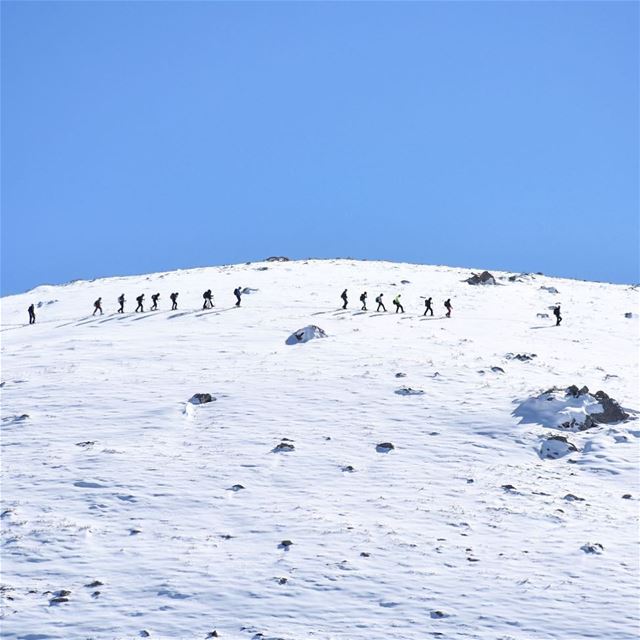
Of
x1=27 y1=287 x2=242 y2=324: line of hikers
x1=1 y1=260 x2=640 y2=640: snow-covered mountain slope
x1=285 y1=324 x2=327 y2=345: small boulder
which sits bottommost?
x1=1 y1=260 x2=640 y2=640: snow-covered mountain slope

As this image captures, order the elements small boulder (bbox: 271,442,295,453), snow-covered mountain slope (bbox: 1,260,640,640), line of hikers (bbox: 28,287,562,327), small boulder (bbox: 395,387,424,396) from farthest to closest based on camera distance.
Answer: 1. line of hikers (bbox: 28,287,562,327)
2. small boulder (bbox: 395,387,424,396)
3. small boulder (bbox: 271,442,295,453)
4. snow-covered mountain slope (bbox: 1,260,640,640)

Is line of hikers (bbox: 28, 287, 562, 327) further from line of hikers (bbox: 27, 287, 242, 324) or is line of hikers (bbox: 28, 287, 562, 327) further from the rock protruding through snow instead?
the rock protruding through snow

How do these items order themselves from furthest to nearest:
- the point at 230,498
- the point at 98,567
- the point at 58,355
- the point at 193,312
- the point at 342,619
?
the point at 193,312 < the point at 58,355 < the point at 230,498 < the point at 98,567 < the point at 342,619

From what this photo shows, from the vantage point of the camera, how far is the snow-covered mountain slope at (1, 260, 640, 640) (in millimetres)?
17922

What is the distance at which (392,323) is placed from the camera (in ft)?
147

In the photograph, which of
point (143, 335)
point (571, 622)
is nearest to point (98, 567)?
point (571, 622)

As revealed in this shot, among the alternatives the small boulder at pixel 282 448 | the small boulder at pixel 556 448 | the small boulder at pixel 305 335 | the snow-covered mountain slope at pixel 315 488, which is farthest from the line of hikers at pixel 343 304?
the small boulder at pixel 282 448

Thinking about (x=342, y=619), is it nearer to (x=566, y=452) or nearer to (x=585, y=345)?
(x=566, y=452)

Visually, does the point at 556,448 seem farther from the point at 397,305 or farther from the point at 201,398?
the point at 397,305

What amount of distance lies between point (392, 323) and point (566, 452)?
18873 millimetres

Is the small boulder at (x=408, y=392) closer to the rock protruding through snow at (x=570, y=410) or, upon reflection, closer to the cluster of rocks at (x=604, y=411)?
the rock protruding through snow at (x=570, y=410)

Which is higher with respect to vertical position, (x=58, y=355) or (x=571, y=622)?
(x=58, y=355)

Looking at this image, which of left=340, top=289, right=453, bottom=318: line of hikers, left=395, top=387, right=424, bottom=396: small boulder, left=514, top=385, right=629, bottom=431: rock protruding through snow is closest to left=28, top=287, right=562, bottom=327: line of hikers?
left=340, top=289, right=453, bottom=318: line of hikers

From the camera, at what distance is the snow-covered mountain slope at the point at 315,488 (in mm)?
17922
